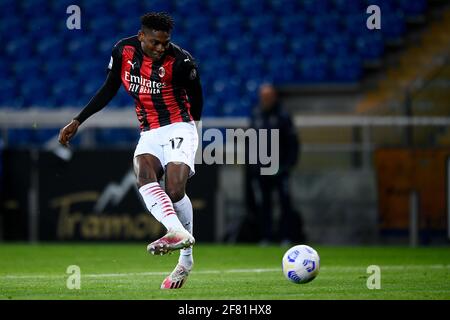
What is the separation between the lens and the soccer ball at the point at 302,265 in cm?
706

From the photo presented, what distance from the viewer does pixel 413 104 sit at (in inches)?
508

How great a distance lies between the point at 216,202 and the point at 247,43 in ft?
15.7

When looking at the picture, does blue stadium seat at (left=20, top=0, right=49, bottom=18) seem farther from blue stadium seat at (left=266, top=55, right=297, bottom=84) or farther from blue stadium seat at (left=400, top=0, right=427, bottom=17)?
blue stadium seat at (left=400, top=0, right=427, bottom=17)

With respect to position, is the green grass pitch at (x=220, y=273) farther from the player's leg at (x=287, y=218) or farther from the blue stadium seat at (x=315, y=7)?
the blue stadium seat at (x=315, y=7)

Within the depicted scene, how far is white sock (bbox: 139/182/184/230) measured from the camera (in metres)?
6.78

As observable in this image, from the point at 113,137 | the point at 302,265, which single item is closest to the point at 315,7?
the point at 113,137

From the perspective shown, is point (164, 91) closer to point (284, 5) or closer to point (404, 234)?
point (404, 234)

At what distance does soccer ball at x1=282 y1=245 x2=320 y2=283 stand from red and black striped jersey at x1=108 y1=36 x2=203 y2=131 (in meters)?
1.29

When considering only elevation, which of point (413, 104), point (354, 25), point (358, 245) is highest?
point (354, 25)

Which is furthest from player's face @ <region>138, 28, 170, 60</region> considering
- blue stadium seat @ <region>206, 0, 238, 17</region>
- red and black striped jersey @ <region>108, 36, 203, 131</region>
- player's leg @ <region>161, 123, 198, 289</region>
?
blue stadium seat @ <region>206, 0, 238, 17</region>

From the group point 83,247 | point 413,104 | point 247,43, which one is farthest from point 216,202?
point 247,43

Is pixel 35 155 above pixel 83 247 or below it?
above

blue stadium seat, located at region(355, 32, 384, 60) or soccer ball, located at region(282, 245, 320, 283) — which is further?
blue stadium seat, located at region(355, 32, 384, 60)

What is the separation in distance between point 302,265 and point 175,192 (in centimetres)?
104
